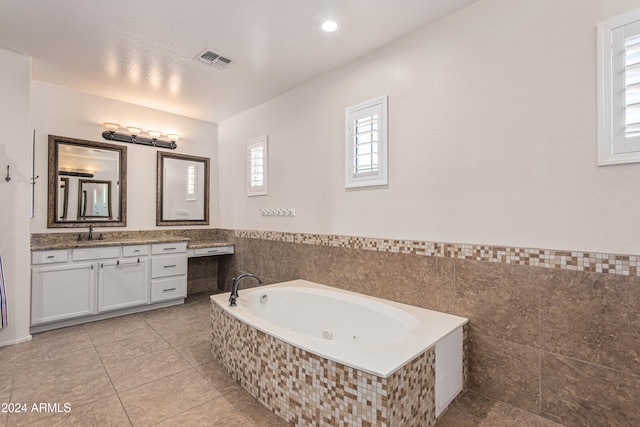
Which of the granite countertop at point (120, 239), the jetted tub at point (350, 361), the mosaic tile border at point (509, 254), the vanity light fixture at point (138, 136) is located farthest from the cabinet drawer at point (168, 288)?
the mosaic tile border at point (509, 254)

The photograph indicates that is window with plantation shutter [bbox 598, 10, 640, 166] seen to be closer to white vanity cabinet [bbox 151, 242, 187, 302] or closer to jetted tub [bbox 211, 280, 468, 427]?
jetted tub [bbox 211, 280, 468, 427]

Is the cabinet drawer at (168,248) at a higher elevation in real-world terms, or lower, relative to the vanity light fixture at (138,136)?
lower

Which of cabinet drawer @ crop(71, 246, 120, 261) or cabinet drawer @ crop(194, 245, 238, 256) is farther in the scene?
cabinet drawer @ crop(194, 245, 238, 256)

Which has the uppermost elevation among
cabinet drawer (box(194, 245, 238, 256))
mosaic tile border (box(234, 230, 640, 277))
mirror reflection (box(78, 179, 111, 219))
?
mirror reflection (box(78, 179, 111, 219))

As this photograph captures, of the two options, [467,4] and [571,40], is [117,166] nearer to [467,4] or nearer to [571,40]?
[467,4]

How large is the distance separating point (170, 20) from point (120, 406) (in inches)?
105

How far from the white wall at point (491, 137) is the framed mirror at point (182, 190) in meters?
2.37

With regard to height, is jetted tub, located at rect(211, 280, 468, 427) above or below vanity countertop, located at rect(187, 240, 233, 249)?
below

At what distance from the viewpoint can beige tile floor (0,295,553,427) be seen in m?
1.79

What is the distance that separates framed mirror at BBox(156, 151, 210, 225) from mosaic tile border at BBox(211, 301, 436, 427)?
2.84 m

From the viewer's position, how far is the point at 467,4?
7.07 feet

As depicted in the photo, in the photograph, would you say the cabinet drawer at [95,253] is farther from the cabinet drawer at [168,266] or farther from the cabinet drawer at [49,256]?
the cabinet drawer at [168,266]

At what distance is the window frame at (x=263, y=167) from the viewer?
3.94 m

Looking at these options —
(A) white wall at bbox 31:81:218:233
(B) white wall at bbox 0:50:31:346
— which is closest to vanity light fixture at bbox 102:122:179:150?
(A) white wall at bbox 31:81:218:233
